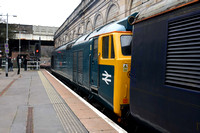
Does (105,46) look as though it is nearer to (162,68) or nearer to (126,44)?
(126,44)

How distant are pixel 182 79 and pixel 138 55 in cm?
125

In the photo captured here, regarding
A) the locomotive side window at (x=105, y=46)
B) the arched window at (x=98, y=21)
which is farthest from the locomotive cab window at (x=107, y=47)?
the arched window at (x=98, y=21)

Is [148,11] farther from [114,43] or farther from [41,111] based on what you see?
[41,111]

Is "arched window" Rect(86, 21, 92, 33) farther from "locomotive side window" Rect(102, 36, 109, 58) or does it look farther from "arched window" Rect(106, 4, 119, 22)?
"locomotive side window" Rect(102, 36, 109, 58)

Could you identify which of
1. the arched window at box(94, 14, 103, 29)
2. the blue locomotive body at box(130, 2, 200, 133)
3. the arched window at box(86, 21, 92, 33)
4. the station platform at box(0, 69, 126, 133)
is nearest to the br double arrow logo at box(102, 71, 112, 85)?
the station platform at box(0, 69, 126, 133)

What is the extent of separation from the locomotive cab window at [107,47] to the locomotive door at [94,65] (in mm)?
620

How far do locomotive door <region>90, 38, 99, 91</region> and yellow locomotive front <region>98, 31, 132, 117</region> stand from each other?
1.14ft

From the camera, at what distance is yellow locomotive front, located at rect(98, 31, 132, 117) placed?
4824 millimetres

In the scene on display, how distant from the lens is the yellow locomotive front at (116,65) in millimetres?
4824

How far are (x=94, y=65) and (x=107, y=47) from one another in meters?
1.09

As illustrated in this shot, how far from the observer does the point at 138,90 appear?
408 cm

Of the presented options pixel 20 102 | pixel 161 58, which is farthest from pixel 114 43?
pixel 20 102

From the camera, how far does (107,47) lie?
5770mm

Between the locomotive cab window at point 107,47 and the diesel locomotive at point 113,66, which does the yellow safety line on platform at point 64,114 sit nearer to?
the diesel locomotive at point 113,66
